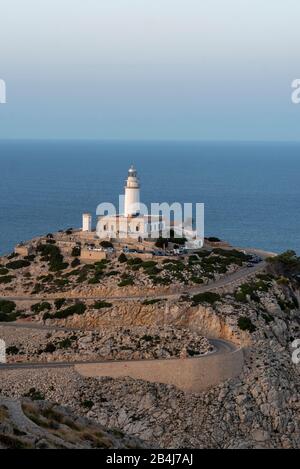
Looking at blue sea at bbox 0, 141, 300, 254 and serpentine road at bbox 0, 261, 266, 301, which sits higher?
serpentine road at bbox 0, 261, 266, 301

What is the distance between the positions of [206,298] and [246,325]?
8.72 feet

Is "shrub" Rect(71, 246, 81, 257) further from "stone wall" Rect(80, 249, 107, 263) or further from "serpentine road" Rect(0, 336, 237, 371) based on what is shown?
"serpentine road" Rect(0, 336, 237, 371)

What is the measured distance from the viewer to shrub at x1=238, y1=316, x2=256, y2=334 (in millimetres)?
42531

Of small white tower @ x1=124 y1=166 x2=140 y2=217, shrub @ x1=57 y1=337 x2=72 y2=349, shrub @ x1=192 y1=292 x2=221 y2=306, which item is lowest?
shrub @ x1=57 y1=337 x2=72 y2=349

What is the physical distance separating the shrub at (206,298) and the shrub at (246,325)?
184 cm

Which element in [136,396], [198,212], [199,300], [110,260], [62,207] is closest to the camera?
[136,396]

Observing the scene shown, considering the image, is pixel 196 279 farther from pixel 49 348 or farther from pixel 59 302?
pixel 49 348

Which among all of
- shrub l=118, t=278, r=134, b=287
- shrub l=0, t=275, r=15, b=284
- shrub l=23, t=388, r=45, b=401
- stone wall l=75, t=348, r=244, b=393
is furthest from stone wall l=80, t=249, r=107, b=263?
shrub l=23, t=388, r=45, b=401

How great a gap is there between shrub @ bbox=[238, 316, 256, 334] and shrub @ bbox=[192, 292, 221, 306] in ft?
6.04

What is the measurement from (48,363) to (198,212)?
57.1 metres

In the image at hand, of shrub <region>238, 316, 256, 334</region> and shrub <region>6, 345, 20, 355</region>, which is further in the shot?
shrub <region>238, 316, 256, 334</region>

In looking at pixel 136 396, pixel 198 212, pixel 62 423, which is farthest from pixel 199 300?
pixel 198 212

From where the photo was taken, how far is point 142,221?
178 feet
